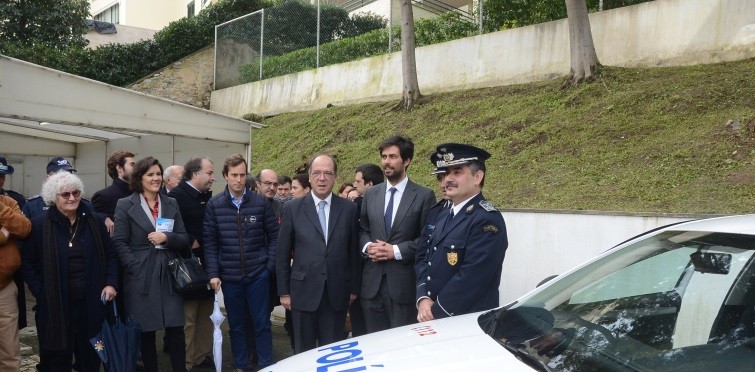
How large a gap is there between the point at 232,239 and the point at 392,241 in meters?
1.53

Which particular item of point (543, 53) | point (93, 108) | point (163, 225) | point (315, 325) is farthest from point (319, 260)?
point (543, 53)

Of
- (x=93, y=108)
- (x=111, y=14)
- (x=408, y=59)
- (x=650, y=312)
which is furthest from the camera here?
Result: (x=111, y=14)

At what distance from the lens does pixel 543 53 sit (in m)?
12.7

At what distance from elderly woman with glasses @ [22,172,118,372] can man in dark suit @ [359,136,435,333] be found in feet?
6.68

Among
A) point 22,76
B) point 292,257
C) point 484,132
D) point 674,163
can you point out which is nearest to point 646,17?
point 484,132

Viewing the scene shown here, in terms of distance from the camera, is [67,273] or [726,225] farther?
[67,273]

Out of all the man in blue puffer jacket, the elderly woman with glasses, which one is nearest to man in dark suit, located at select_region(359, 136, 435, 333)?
the man in blue puffer jacket

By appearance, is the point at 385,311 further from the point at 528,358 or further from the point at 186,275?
the point at 528,358

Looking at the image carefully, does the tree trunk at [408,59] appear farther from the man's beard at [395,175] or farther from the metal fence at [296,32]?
the man's beard at [395,175]

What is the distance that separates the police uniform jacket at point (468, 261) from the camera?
3809 mm

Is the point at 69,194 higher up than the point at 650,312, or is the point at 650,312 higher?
the point at 69,194

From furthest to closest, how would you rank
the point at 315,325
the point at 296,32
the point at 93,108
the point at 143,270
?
the point at 296,32
the point at 93,108
the point at 143,270
the point at 315,325

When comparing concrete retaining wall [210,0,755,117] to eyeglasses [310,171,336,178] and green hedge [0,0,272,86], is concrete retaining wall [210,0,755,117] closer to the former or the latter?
green hedge [0,0,272,86]

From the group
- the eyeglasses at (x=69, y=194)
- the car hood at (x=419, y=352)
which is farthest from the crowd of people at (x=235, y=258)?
the car hood at (x=419, y=352)
